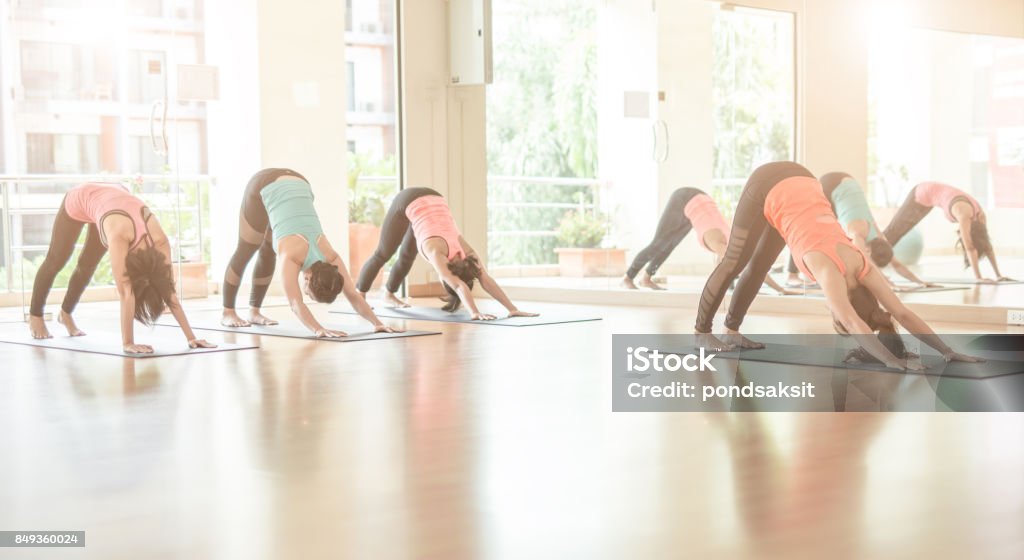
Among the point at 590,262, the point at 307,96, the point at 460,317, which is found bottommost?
the point at 460,317

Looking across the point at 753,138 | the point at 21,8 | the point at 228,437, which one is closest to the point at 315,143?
the point at 21,8


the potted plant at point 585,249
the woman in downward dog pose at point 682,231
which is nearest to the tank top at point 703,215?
the woman in downward dog pose at point 682,231

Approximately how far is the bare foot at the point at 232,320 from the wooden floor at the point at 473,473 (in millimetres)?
2190

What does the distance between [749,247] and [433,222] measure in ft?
8.17

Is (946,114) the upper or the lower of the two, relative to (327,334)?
upper

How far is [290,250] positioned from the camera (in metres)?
6.00

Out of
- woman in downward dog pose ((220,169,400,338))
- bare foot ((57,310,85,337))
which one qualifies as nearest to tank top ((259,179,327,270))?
woman in downward dog pose ((220,169,400,338))

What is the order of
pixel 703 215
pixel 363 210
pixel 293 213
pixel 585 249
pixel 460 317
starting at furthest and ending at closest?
pixel 363 210 < pixel 585 249 < pixel 703 215 < pixel 460 317 < pixel 293 213

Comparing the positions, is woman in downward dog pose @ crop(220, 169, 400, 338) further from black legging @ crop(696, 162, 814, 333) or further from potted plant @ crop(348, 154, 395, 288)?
potted plant @ crop(348, 154, 395, 288)

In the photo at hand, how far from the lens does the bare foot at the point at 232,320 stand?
698cm

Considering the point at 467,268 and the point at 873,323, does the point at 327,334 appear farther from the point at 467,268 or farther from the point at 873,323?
the point at 873,323

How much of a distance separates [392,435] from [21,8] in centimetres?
535

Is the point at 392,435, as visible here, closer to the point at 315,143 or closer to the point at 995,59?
the point at 995,59

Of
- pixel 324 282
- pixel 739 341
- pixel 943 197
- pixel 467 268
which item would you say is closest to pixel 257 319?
pixel 467 268
